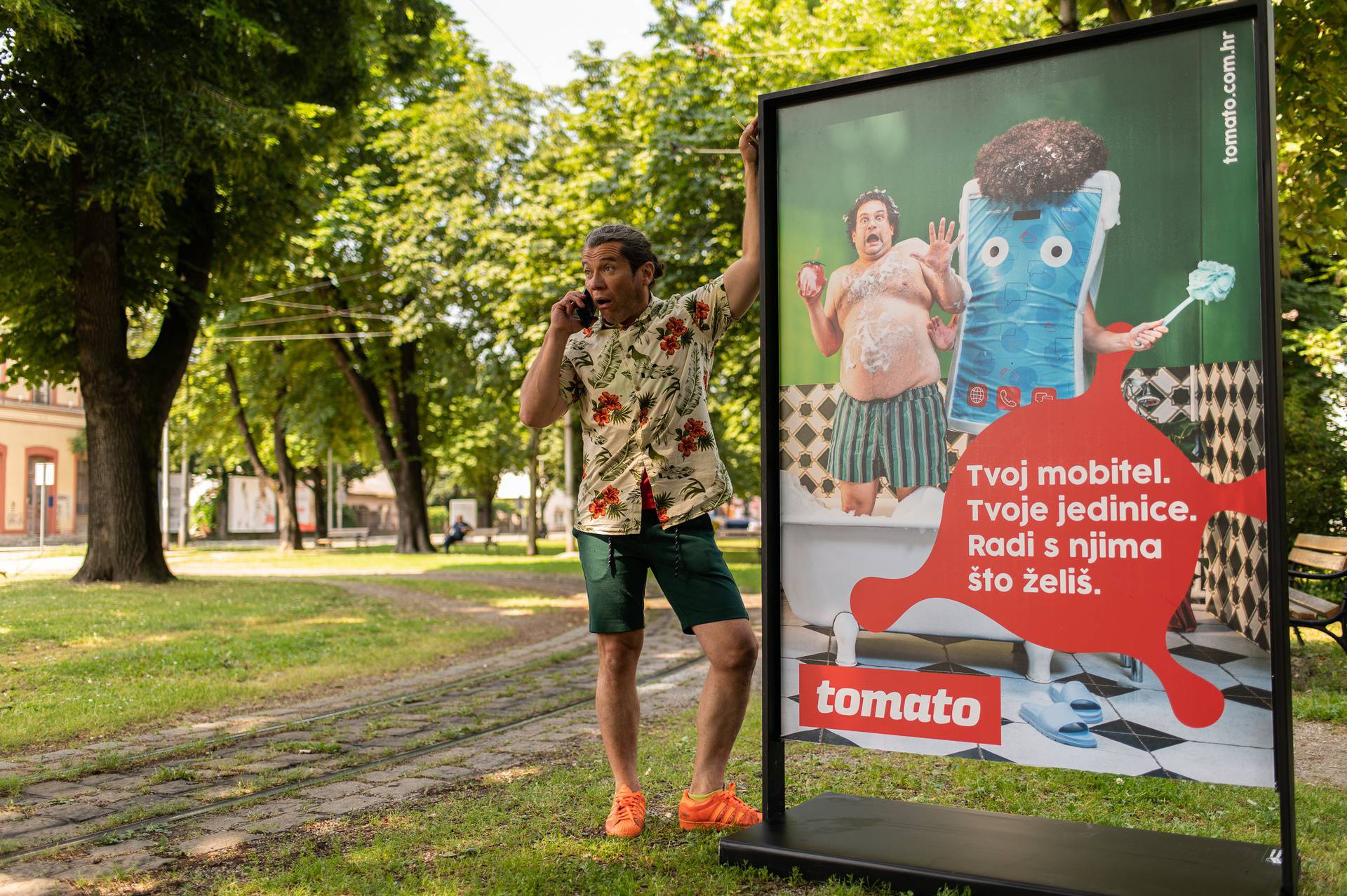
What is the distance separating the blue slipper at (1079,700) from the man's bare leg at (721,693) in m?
0.98

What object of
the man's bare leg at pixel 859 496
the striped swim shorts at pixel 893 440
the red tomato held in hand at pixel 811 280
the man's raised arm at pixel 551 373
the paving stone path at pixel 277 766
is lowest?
the paving stone path at pixel 277 766

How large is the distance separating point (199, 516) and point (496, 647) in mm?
47801

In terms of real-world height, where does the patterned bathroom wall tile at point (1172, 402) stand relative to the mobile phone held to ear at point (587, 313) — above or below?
below

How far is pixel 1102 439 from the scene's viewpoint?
10.9 ft

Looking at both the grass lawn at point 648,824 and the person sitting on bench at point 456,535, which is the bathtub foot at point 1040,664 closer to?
the grass lawn at point 648,824

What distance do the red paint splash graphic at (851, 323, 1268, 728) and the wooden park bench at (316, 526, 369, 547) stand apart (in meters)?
38.6

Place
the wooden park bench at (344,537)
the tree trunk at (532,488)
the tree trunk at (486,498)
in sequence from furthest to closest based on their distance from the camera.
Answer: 1. the tree trunk at (486,498)
2. the wooden park bench at (344,537)
3. the tree trunk at (532,488)

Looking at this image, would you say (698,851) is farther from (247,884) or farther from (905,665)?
(247,884)

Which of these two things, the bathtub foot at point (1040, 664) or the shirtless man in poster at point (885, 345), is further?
the shirtless man in poster at point (885, 345)

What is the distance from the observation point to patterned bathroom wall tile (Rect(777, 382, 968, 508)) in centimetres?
385

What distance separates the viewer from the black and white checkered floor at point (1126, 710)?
307 centimetres

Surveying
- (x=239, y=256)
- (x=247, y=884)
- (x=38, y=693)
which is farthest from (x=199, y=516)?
(x=247, y=884)

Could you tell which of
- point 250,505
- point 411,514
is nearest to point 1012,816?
point 411,514

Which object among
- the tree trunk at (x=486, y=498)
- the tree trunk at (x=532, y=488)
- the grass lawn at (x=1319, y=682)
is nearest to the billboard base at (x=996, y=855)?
the grass lawn at (x=1319, y=682)
